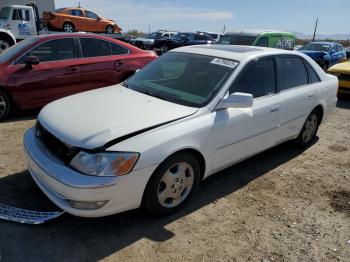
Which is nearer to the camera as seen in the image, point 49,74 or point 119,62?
point 49,74

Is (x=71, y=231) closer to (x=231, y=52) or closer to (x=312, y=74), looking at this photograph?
(x=231, y=52)

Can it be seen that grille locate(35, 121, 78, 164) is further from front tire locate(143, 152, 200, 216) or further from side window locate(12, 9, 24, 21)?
side window locate(12, 9, 24, 21)

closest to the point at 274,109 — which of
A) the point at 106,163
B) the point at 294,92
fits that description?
the point at 294,92

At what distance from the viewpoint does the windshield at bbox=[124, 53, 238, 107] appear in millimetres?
3611

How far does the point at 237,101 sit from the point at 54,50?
4261mm

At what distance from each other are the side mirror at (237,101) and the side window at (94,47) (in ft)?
13.4

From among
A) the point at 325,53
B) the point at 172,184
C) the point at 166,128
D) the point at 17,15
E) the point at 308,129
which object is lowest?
the point at 308,129

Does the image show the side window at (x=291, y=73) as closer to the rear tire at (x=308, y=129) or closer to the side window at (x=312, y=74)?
the side window at (x=312, y=74)

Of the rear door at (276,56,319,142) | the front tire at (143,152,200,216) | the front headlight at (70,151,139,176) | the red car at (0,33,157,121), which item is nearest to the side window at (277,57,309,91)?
the rear door at (276,56,319,142)

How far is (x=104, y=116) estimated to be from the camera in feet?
10.5

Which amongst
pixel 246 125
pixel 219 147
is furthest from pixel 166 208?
pixel 246 125

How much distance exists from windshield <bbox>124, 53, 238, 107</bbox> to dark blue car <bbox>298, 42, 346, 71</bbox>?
11.0 m

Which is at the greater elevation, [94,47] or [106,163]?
[94,47]

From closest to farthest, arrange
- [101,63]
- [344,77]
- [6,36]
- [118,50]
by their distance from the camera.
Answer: [101,63] < [118,50] < [344,77] < [6,36]
